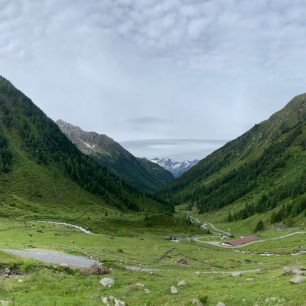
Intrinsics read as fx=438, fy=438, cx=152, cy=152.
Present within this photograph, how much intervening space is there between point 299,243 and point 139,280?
10422 cm

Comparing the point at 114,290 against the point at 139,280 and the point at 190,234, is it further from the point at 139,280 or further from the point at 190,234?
the point at 190,234

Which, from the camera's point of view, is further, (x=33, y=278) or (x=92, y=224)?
(x=92, y=224)

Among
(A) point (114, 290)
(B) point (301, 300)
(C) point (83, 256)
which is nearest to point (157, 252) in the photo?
(C) point (83, 256)

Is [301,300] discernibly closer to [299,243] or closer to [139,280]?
[139,280]

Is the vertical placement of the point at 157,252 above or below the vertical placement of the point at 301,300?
below

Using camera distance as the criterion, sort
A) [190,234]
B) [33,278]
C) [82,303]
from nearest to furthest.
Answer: [82,303] → [33,278] → [190,234]

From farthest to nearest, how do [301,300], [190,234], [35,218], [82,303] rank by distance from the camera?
[190,234], [35,218], [82,303], [301,300]

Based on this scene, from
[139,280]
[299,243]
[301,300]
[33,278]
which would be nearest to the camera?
[301,300]

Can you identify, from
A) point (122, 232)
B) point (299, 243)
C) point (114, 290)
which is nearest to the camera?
point (114, 290)

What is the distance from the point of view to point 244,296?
31391 mm

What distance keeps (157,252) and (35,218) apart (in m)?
90.4

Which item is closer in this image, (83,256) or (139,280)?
(139,280)

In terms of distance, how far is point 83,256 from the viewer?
223 feet

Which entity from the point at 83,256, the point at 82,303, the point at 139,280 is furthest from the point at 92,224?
the point at 82,303
